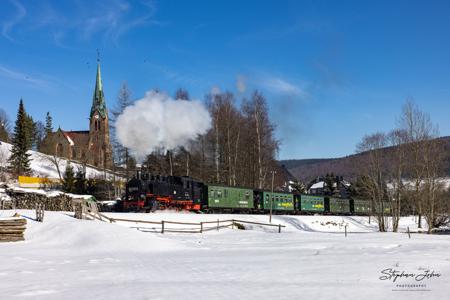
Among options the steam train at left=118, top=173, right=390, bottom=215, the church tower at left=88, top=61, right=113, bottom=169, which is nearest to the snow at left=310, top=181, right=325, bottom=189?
the steam train at left=118, top=173, right=390, bottom=215

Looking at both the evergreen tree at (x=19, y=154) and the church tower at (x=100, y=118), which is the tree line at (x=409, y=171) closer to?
the church tower at (x=100, y=118)

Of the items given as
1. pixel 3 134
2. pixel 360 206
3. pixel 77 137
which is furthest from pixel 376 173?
pixel 3 134

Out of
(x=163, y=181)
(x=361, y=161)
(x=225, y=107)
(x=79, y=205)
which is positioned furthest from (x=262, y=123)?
(x=79, y=205)

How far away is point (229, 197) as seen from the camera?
4619 centimetres

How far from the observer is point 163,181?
38062 millimetres

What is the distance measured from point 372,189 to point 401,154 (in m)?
4.29

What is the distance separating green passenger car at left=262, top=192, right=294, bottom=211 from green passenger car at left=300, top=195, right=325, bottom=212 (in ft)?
7.46

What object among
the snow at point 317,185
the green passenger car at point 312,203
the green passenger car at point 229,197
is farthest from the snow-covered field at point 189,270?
the snow at point 317,185

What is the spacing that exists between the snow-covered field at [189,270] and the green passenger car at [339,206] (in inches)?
1656

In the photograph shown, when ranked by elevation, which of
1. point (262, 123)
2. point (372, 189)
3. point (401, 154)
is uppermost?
point (262, 123)

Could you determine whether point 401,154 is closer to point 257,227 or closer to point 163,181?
point 257,227

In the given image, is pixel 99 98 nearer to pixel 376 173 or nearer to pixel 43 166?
pixel 43 166

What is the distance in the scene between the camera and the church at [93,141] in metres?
63.0
